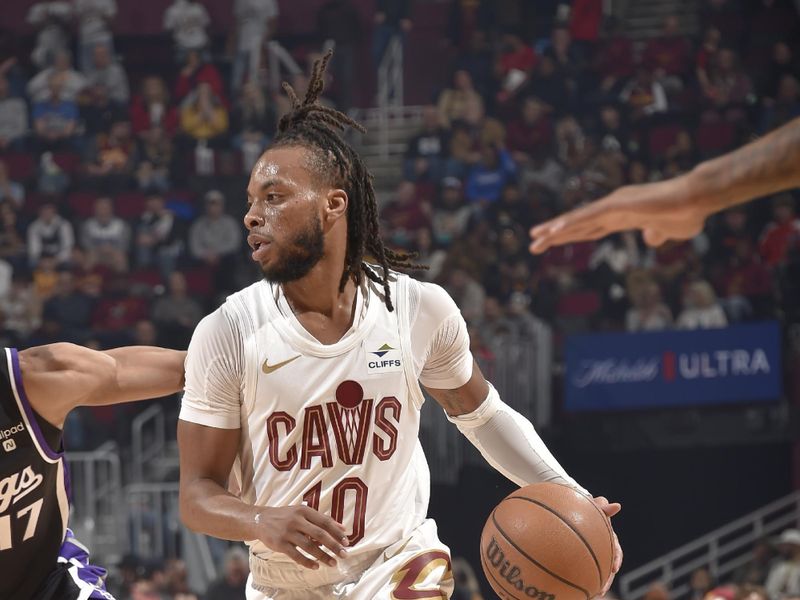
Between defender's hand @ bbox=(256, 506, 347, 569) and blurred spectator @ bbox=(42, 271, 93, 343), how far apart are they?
24.7 ft

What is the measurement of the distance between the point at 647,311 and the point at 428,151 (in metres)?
2.69

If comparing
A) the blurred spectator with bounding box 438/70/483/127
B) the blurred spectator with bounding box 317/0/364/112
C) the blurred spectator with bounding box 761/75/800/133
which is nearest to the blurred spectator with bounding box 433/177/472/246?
the blurred spectator with bounding box 438/70/483/127

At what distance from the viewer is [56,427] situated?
317cm

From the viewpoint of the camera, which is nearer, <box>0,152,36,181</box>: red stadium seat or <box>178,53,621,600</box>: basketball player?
<box>178,53,621,600</box>: basketball player

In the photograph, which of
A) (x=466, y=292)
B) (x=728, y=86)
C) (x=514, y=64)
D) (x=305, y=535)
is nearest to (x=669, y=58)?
(x=728, y=86)

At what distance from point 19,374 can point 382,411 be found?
932 mm

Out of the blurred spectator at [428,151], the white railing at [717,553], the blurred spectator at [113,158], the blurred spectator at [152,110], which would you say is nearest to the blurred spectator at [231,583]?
the white railing at [717,553]

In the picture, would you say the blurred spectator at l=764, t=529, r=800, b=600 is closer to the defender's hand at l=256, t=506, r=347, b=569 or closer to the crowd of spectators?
the crowd of spectators

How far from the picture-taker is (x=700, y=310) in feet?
33.5

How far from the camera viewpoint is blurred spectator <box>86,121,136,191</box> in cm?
1105

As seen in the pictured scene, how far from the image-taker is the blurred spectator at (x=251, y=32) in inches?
479

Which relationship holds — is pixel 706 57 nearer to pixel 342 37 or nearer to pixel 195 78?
pixel 342 37

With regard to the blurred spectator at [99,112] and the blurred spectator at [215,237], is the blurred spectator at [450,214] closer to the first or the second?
the blurred spectator at [215,237]

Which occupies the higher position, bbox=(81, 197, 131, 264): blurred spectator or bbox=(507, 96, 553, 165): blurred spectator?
bbox=(507, 96, 553, 165): blurred spectator
